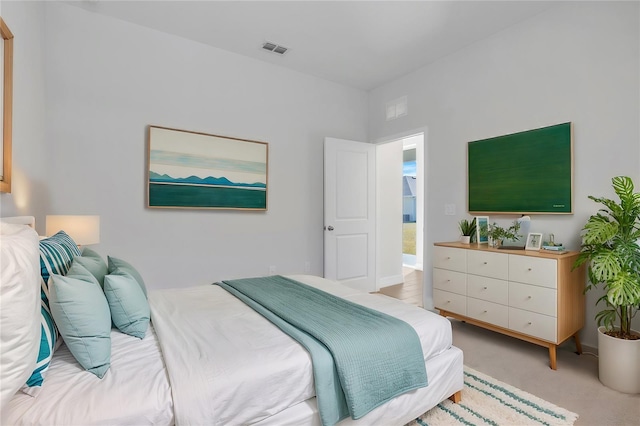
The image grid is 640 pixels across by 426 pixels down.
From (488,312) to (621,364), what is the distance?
0.86m

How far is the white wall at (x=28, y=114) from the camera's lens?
2014mm

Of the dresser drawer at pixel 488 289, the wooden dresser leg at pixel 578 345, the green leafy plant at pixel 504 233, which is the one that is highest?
the green leafy plant at pixel 504 233

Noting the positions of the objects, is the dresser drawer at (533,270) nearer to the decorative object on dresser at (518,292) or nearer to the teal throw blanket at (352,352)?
the decorative object on dresser at (518,292)

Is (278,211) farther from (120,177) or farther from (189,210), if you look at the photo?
(120,177)

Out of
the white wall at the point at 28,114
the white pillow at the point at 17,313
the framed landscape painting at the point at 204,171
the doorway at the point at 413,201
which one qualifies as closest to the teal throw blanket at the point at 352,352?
the white pillow at the point at 17,313

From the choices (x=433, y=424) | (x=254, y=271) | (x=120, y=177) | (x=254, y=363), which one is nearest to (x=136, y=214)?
(x=120, y=177)

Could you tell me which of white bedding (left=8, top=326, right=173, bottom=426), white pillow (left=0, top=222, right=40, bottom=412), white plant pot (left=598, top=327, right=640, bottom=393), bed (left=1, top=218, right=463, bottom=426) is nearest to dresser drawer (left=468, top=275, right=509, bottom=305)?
white plant pot (left=598, top=327, right=640, bottom=393)

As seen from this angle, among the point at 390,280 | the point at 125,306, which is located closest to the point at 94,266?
the point at 125,306

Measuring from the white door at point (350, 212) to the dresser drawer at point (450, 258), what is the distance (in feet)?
4.43

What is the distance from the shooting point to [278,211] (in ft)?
13.1


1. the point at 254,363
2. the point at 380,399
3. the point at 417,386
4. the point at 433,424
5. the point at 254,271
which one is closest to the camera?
the point at 254,363

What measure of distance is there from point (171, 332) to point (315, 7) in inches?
108

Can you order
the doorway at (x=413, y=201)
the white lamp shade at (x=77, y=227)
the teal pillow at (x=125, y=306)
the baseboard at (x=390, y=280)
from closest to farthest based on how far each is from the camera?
the teal pillow at (x=125, y=306), the white lamp shade at (x=77, y=227), the baseboard at (x=390, y=280), the doorway at (x=413, y=201)

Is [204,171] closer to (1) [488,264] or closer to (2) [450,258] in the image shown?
(2) [450,258]
